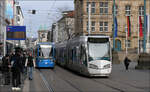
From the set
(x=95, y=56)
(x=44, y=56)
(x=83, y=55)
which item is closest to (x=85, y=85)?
(x=95, y=56)

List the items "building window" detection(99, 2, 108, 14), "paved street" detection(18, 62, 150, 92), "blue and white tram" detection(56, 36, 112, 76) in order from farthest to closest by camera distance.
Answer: "building window" detection(99, 2, 108, 14) < "blue and white tram" detection(56, 36, 112, 76) < "paved street" detection(18, 62, 150, 92)

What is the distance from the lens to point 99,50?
23.1 meters

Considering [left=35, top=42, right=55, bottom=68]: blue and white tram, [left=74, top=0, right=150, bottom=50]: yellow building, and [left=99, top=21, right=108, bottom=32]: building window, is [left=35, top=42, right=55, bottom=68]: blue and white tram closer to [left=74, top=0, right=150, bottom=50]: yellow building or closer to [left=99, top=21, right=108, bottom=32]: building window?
[left=74, top=0, right=150, bottom=50]: yellow building

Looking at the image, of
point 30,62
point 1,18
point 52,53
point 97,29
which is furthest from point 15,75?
point 97,29

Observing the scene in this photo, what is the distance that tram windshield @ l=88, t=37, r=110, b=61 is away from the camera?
22.8 m

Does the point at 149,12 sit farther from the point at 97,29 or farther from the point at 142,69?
the point at 142,69

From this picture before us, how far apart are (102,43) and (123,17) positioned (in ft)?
155

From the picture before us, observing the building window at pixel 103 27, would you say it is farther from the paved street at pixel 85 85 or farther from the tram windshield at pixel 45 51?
the paved street at pixel 85 85

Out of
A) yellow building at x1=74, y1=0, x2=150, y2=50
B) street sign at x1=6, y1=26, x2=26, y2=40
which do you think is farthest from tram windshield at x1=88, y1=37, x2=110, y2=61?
yellow building at x1=74, y1=0, x2=150, y2=50

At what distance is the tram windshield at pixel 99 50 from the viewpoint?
74.9 feet

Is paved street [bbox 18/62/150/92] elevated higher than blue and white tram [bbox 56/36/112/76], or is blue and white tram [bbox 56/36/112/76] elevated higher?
blue and white tram [bbox 56/36/112/76]

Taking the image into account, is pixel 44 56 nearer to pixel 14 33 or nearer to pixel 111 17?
pixel 14 33

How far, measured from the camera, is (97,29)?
68250 millimetres

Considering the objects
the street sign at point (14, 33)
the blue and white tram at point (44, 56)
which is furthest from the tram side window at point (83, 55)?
the blue and white tram at point (44, 56)
